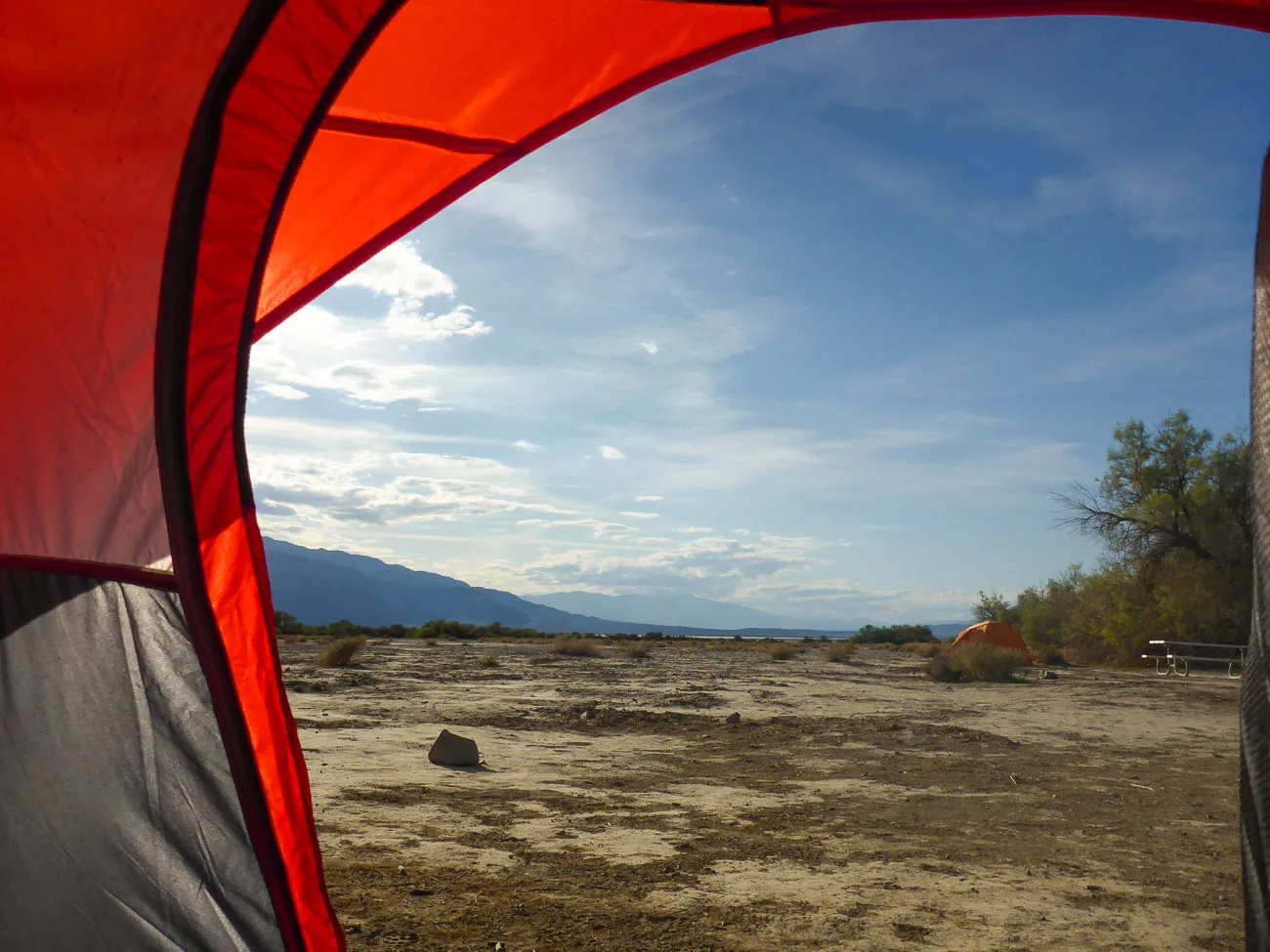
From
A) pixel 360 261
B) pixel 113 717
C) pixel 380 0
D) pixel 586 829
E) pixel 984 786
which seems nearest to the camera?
pixel 380 0

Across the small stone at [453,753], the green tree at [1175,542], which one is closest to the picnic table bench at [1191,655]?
the green tree at [1175,542]

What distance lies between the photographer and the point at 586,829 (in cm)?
448

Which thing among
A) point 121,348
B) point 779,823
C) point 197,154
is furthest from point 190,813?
point 779,823

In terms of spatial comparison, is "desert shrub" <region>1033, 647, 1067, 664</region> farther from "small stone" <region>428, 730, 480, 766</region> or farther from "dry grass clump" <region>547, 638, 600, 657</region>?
"small stone" <region>428, 730, 480, 766</region>

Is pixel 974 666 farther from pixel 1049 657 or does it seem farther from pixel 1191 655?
pixel 1049 657

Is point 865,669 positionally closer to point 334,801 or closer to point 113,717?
point 334,801

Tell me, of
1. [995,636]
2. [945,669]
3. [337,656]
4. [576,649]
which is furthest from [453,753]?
[995,636]

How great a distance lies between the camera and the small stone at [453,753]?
614 cm

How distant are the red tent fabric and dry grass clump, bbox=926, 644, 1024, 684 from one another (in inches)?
629

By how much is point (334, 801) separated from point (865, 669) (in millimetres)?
15924

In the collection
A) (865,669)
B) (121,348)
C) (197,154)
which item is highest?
(197,154)

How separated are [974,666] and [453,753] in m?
13.1

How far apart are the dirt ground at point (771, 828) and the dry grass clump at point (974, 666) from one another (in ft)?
21.7

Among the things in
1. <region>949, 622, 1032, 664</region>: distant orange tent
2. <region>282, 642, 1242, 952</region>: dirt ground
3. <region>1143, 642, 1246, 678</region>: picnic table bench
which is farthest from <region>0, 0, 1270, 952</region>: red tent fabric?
<region>949, 622, 1032, 664</region>: distant orange tent
